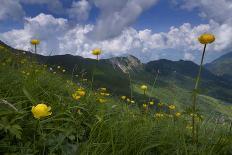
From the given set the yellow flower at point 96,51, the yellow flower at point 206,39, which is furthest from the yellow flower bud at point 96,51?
the yellow flower at point 206,39

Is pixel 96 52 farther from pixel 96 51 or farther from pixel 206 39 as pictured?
pixel 206 39

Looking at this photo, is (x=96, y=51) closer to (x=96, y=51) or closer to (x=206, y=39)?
(x=96, y=51)

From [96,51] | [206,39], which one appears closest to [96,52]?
[96,51]

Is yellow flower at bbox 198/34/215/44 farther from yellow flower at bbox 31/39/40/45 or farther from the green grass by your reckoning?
yellow flower at bbox 31/39/40/45

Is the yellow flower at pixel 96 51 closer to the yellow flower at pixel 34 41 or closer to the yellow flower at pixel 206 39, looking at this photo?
the yellow flower at pixel 34 41

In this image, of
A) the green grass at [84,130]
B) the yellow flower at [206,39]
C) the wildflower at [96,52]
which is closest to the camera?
the green grass at [84,130]

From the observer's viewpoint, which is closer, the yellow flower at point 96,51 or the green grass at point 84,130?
the green grass at point 84,130

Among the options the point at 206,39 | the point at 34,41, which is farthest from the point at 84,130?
the point at 34,41

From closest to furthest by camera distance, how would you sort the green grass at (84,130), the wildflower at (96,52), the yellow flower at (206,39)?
the green grass at (84,130)
the yellow flower at (206,39)
the wildflower at (96,52)

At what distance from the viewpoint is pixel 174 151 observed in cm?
426

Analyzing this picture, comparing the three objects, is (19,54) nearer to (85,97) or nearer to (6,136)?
(85,97)

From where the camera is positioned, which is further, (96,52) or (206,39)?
(96,52)

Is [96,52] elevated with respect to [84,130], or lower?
elevated

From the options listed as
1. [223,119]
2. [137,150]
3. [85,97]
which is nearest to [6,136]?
[137,150]
